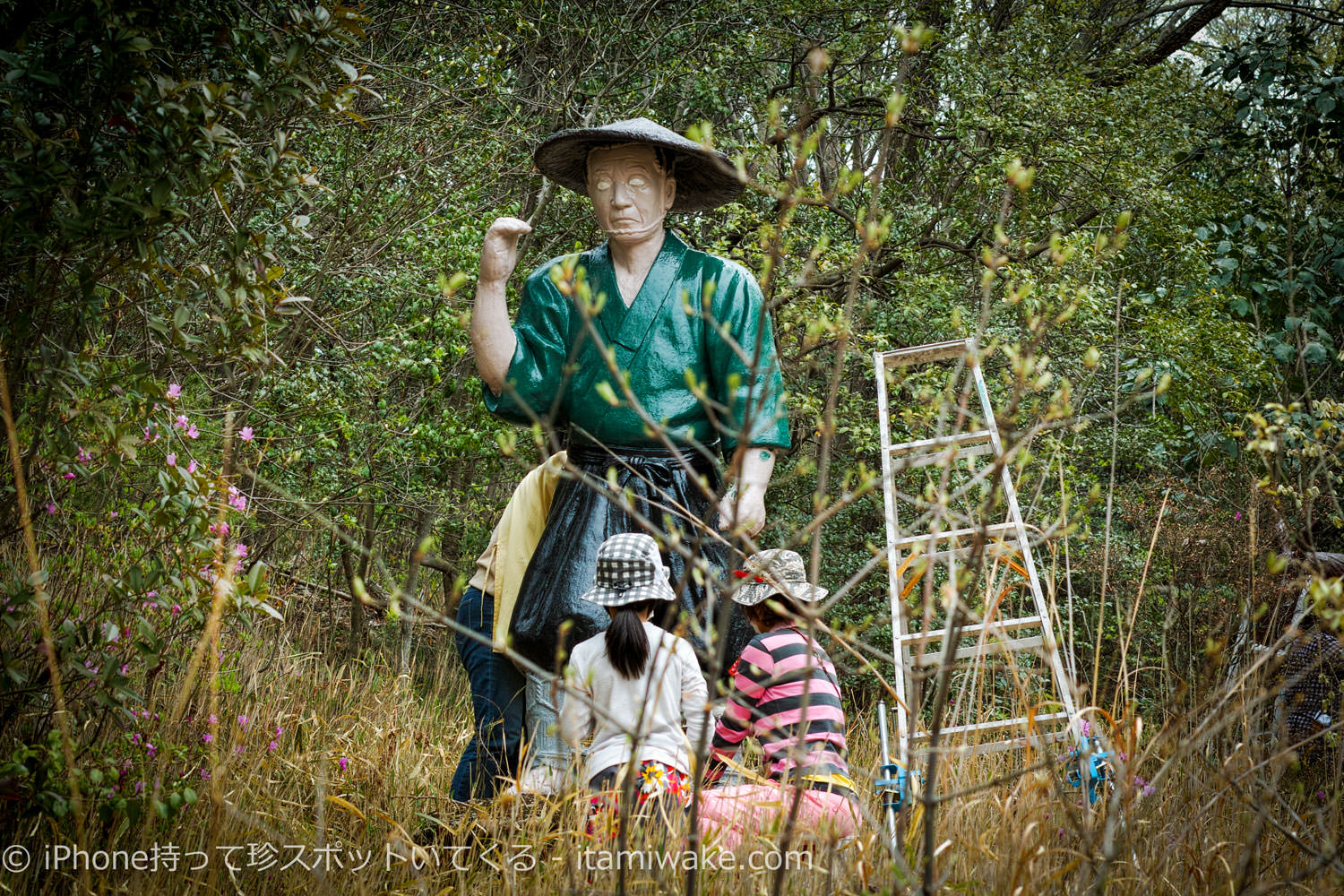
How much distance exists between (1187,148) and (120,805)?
21.1 feet

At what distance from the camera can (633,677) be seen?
238 centimetres

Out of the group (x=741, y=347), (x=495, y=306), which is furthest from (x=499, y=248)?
(x=741, y=347)

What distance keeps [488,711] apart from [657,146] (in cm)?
141

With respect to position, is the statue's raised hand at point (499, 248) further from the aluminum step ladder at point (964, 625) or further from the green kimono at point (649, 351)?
the aluminum step ladder at point (964, 625)

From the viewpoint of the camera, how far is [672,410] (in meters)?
2.61

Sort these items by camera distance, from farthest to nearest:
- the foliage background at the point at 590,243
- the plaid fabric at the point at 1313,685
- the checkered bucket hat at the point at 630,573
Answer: the plaid fabric at the point at 1313,685 < the checkered bucket hat at the point at 630,573 < the foliage background at the point at 590,243

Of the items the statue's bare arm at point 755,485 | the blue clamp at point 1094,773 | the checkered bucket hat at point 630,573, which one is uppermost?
the statue's bare arm at point 755,485

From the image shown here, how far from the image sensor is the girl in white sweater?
2365 millimetres

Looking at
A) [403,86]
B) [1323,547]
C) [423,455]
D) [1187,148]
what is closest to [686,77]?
[403,86]

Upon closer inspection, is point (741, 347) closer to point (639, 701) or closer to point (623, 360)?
point (623, 360)

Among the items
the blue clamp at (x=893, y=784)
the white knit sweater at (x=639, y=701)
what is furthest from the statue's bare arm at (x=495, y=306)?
the blue clamp at (x=893, y=784)

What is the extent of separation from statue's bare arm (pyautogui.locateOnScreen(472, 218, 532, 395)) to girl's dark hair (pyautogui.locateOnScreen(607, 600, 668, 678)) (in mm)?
645

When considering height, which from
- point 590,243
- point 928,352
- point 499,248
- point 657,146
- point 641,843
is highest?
point 590,243

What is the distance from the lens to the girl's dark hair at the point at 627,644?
2367mm
